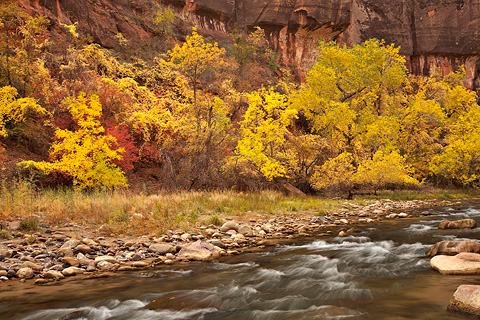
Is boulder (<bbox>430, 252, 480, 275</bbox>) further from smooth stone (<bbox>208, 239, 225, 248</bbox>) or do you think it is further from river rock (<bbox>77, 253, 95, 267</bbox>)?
river rock (<bbox>77, 253, 95, 267</bbox>)

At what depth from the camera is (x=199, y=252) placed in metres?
7.28

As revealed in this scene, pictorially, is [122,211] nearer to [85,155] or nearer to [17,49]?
[85,155]

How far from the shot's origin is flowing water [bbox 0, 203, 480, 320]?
4.29 metres

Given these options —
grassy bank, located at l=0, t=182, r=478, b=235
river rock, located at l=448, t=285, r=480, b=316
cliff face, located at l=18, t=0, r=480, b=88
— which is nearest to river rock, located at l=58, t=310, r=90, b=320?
grassy bank, located at l=0, t=182, r=478, b=235

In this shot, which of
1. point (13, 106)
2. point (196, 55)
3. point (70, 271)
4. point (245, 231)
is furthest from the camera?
point (196, 55)

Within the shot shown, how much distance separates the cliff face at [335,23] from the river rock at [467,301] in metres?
32.2

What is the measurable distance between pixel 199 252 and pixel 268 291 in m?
2.47

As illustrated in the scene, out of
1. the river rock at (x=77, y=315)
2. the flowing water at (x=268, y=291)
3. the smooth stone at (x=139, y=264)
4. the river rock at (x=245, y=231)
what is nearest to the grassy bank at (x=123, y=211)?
the river rock at (x=245, y=231)

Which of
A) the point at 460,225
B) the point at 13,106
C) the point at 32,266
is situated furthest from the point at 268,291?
the point at 13,106

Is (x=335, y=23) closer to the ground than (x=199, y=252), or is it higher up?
higher up

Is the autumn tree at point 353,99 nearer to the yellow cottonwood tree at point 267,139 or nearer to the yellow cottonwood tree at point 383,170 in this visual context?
the yellow cottonwood tree at point 383,170

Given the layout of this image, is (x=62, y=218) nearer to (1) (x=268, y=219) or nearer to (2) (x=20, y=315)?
(2) (x=20, y=315)

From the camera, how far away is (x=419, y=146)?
28.1 meters

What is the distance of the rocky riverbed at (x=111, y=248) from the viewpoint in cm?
604
